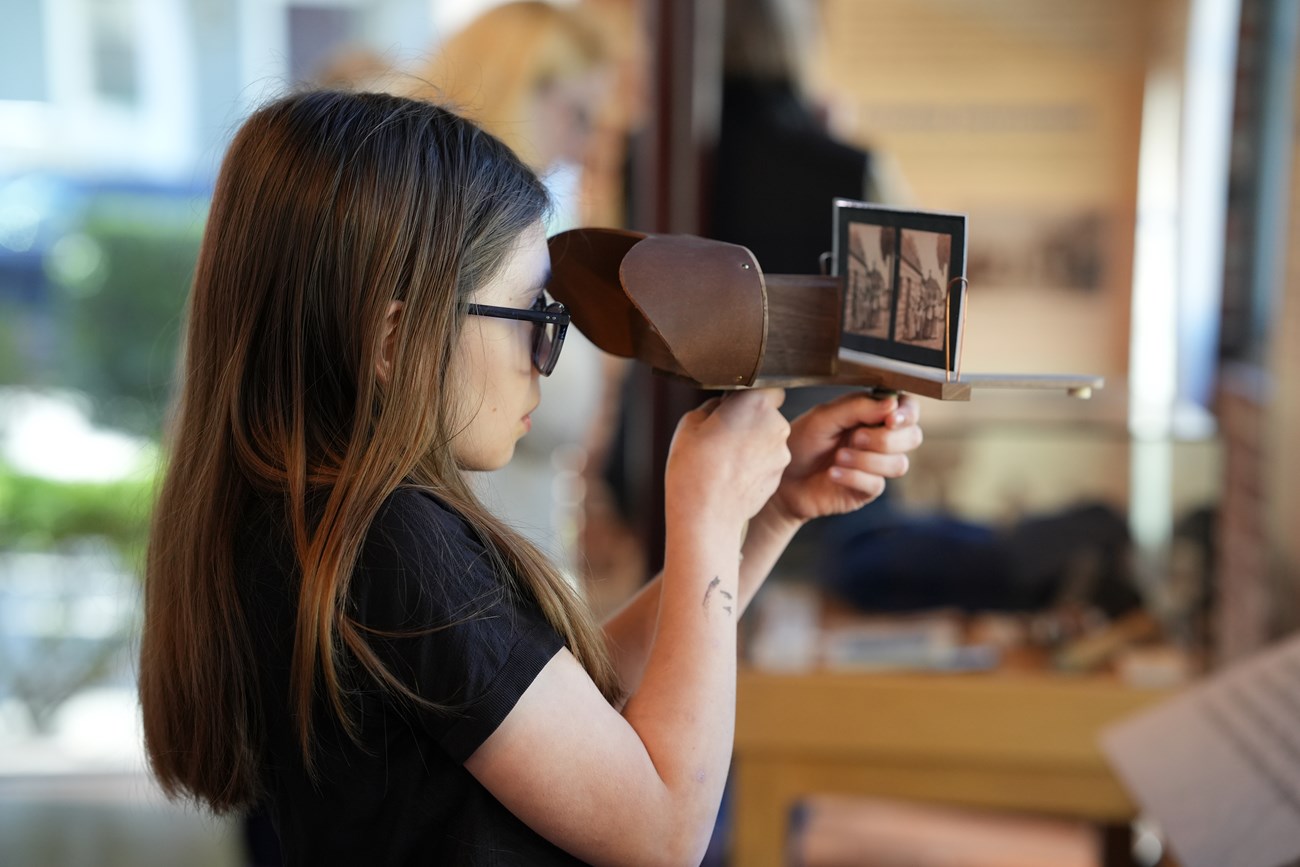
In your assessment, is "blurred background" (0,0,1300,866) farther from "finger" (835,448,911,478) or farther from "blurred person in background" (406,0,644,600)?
"finger" (835,448,911,478)

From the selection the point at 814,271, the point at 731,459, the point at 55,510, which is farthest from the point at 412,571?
the point at 55,510

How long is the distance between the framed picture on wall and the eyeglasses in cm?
26

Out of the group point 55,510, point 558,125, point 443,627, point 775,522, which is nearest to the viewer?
point 443,627

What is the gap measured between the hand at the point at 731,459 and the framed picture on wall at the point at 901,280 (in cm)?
11

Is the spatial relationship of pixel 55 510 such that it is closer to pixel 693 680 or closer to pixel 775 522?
pixel 775 522

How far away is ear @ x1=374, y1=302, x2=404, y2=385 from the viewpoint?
3.09 ft

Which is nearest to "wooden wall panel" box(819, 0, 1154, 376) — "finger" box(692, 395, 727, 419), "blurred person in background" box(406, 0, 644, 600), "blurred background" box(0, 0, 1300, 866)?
"blurred background" box(0, 0, 1300, 866)

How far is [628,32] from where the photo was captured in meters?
2.71

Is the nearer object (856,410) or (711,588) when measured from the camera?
(711,588)

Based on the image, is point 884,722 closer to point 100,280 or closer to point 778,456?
point 778,456

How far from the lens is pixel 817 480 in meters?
1.17

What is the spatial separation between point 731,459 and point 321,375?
339mm

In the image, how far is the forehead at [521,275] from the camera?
0.99 metres

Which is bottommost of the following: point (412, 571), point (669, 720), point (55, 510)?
point (55, 510)
